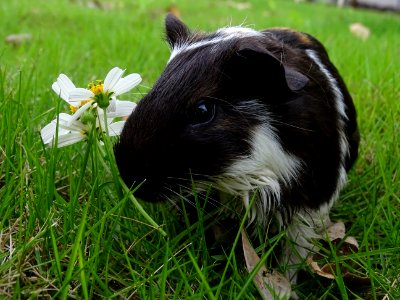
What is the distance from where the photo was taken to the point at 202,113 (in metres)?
1.34

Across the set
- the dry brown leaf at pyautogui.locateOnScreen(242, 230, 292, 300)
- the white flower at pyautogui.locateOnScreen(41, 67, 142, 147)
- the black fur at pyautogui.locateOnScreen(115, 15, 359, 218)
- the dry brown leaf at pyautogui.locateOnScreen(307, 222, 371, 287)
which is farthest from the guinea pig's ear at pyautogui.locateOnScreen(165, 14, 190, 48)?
the dry brown leaf at pyautogui.locateOnScreen(307, 222, 371, 287)

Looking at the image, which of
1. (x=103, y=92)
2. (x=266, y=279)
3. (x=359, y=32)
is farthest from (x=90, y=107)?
(x=359, y=32)

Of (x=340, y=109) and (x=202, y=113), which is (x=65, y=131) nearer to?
(x=202, y=113)

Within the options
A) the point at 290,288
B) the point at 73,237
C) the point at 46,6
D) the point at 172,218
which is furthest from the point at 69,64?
the point at 46,6

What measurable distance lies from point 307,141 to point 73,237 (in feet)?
2.20

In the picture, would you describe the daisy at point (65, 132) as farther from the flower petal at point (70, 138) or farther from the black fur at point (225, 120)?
the black fur at point (225, 120)

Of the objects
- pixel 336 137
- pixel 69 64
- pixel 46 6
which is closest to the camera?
pixel 336 137

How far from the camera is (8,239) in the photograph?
127cm

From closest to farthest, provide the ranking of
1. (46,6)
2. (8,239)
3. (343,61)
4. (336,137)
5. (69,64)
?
(8,239) → (336,137) → (69,64) → (343,61) → (46,6)

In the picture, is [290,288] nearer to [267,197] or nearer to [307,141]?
[267,197]

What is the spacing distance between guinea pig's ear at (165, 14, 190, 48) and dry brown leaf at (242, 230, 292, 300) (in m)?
0.66

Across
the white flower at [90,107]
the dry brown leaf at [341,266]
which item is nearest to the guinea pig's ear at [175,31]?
the white flower at [90,107]

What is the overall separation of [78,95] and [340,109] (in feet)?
2.75

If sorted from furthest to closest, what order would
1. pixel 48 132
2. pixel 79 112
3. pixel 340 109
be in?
pixel 340 109 → pixel 48 132 → pixel 79 112
